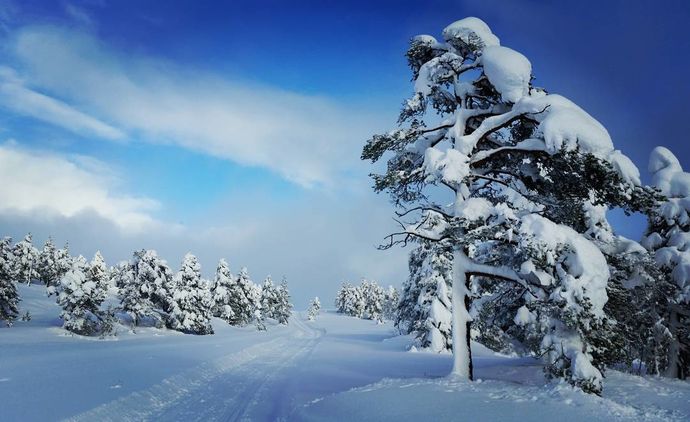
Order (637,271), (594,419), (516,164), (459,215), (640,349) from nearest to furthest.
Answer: (594,419) < (459,215) < (516,164) < (637,271) < (640,349)

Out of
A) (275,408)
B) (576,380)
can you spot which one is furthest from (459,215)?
(275,408)

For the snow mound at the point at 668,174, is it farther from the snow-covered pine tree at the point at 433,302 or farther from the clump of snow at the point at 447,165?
the snow-covered pine tree at the point at 433,302

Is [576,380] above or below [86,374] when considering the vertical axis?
above

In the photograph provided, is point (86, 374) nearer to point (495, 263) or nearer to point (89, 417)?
point (89, 417)

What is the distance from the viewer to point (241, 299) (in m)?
69.8

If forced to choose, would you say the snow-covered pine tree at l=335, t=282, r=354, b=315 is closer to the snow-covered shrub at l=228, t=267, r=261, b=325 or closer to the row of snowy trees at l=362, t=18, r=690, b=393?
the snow-covered shrub at l=228, t=267, r=261, b=325

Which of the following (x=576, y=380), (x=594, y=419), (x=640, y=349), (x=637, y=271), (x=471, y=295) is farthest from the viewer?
(x=640, y=349)

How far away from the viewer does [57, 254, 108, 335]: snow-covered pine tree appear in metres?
32.0

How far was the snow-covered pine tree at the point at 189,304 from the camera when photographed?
1908 inches

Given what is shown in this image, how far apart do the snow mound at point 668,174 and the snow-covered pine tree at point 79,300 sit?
3569cm

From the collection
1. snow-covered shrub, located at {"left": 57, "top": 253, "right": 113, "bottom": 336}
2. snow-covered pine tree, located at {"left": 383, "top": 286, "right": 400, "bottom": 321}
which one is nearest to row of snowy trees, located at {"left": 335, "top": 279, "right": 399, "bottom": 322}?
snow-covered pine tree, located at {"left": 383, "top": 286, "right": 400, "bottom": 321}

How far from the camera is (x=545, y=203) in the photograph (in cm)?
1173

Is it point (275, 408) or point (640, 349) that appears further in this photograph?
point (640, 349)

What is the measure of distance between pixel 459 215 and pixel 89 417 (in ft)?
29.7
